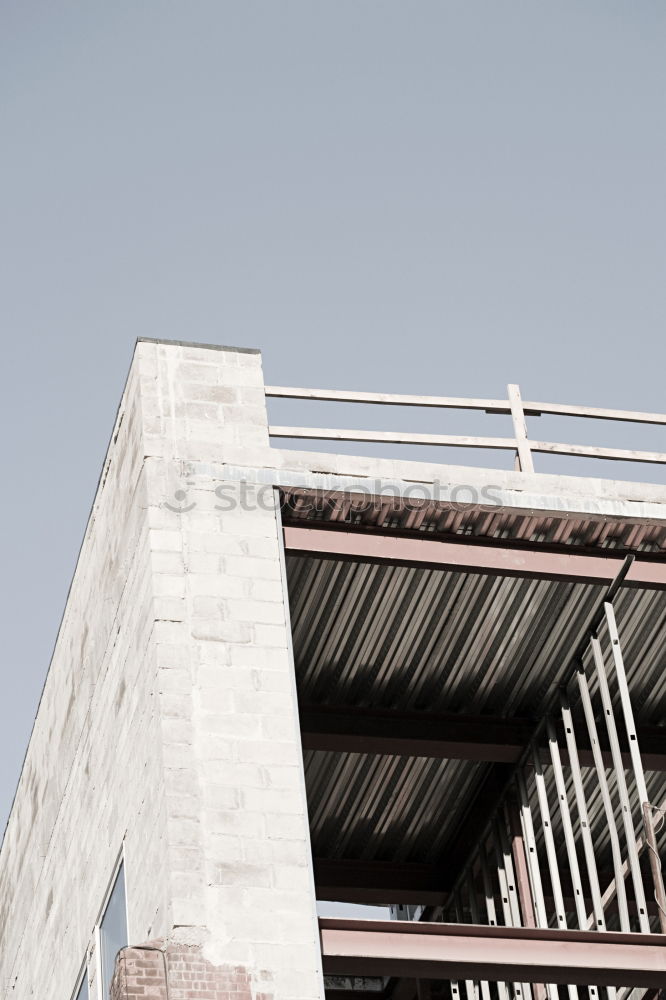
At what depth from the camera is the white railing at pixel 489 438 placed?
15.8m

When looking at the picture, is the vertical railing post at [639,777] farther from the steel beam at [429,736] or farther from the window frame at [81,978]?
the window frame at [81,978]

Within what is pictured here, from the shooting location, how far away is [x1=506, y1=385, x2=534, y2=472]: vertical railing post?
16203 millimetres

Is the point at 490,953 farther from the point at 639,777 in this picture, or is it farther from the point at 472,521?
the point at 472,521

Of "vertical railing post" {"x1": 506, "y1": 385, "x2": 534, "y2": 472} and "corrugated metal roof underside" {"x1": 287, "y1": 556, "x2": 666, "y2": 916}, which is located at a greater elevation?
"vertical railing post" {"x1": 506, "y1": 385, "x2": 534, "y2": 472}

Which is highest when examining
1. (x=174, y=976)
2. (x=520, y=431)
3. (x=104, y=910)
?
(x=520, y=431)

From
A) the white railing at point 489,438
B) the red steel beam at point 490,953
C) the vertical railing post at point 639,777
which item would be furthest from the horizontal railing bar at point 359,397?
the red steel beam at point 490,953

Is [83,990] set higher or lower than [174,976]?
higher

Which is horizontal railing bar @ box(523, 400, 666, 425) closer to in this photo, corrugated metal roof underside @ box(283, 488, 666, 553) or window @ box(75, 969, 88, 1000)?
corrugated metal roof underside @ box(283, 488, 666, 553)

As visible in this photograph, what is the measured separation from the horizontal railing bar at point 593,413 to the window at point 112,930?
6.19 m

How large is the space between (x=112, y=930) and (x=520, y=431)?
6261mm

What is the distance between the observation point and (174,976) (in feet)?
39.5

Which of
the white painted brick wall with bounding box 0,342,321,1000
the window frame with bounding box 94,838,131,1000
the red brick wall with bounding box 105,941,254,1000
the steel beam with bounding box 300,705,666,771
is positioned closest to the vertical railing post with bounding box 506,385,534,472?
the white painted brick wall with bounding box 0,342,321,1000

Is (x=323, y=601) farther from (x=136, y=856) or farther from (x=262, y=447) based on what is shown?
(x=136, y=856)

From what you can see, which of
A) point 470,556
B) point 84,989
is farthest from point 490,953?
point 84,989
